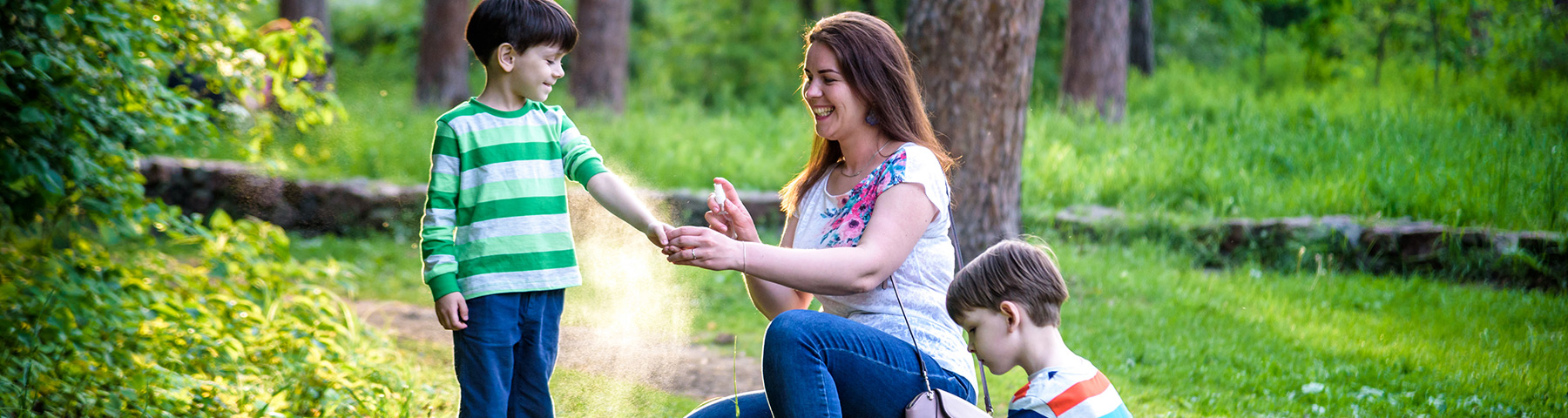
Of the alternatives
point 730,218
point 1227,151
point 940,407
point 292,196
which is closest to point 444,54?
point 292,196

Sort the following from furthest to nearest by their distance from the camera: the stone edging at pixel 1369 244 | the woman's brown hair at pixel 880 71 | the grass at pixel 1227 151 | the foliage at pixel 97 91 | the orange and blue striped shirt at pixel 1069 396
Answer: the grass at pixel 1227 151 → the stone edging at pixel 1369 244 → the foliage at pixel 97 91 → the woman's brown hair at pixel 880 71 → the orange and blue striped shirt at pixel 1069 396

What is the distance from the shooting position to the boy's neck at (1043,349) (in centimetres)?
218

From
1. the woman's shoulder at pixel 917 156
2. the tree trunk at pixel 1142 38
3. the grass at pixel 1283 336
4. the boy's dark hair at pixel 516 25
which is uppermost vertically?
the tree trunk at pixel 1142 38

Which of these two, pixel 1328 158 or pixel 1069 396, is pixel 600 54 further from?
pixel 1069 396

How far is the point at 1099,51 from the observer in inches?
410

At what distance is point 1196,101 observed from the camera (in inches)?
392

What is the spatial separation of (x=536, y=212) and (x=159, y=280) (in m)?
2.18

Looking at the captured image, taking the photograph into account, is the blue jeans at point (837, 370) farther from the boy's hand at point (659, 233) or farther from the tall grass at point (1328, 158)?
the tall grass at point (1328, 158)

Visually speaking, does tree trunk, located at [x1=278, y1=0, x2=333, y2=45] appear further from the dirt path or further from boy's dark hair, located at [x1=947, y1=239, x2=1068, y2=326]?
boy's dark hair, located at [x1=947, y1=239, x2=1068, y2=326]

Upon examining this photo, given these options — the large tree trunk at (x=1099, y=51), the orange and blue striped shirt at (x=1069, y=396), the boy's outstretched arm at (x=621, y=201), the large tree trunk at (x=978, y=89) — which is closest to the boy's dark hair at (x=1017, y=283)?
the orange and blue striped shirt at (x=1069, y=396)

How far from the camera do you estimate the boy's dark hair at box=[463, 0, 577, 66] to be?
8.53 feet

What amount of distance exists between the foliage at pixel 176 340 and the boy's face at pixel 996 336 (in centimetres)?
202

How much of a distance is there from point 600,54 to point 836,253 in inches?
387

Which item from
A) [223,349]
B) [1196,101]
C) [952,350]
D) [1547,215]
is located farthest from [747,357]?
[1196,101]
